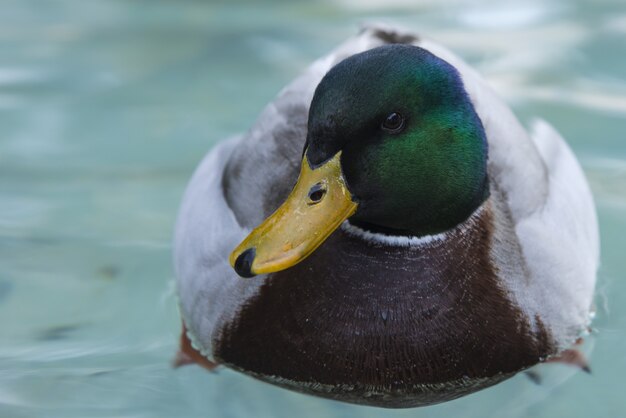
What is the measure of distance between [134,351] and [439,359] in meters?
1.26

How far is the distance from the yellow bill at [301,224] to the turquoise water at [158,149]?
803 mm

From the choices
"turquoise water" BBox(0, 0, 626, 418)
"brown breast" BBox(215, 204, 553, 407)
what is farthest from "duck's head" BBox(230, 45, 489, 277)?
"turquoise water" BBox(0, 0, 626, 418)

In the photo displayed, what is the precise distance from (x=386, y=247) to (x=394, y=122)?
44cm

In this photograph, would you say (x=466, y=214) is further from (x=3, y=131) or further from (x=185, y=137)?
(x=3, y=131)

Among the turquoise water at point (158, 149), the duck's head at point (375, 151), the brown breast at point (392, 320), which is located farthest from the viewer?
the turquoise water at point (158, 149)

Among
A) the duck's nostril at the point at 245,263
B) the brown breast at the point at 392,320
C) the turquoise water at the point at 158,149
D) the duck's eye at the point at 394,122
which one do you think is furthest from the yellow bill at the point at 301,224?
the turquoise water at the point at 158,149

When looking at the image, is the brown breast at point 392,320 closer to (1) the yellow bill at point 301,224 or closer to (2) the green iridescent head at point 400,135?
(2) the green iridescent head at point 400,135

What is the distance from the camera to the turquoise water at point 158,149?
402 centimetres

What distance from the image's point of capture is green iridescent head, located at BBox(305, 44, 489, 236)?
10.6ft

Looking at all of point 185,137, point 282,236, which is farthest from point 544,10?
point 282,236

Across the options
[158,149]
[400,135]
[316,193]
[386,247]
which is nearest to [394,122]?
[400,135]

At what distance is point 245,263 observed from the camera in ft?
10.6

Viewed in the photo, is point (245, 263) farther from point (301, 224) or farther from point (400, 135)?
point (400, 135)

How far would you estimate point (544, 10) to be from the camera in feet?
21.8
